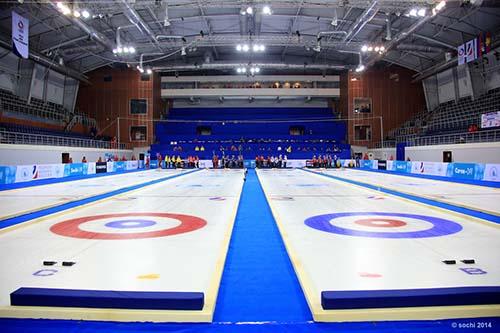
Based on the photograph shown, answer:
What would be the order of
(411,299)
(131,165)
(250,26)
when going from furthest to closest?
1. (131,165)
2. (250,26)
3. (411,299)

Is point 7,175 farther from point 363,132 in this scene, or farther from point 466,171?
point 363,132

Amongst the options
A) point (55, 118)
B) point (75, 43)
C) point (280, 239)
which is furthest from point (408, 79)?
point (280, 239)

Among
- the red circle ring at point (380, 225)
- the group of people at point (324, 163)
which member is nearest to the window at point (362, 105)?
the group of people at point (324, 163)

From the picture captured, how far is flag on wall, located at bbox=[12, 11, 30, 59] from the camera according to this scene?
51.6 feet

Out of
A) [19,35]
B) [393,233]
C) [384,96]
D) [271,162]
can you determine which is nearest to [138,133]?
[271,162]

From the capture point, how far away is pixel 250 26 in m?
31.3

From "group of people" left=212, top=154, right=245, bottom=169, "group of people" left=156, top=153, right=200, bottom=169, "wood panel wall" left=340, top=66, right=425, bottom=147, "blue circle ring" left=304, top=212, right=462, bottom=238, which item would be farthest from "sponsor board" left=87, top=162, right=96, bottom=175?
"wood panel wall" left=340, top=66, right=425, bottom=147

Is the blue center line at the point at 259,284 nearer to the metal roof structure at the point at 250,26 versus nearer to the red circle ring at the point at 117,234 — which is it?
the red circle ring at the point at 117,234

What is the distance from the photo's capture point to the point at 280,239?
525 cm

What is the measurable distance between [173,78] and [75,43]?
50.0 feet

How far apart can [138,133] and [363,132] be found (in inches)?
1005

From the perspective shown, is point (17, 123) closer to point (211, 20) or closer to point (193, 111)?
point (211, 20)

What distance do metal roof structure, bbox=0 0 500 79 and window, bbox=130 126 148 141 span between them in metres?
7.75

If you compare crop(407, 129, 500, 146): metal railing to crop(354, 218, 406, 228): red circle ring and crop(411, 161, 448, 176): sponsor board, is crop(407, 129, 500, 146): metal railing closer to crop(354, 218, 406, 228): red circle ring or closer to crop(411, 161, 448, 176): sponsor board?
crop(411, 161, 448, 176): sponsor board
